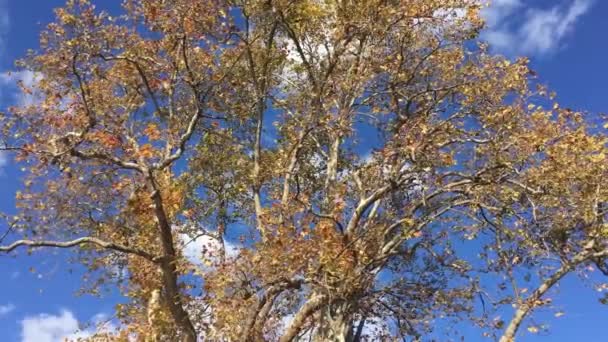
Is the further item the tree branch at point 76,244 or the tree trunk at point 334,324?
the tree trunk at point 334,324

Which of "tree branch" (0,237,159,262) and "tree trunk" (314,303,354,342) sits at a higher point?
"tree branch" (0,237,159,262)

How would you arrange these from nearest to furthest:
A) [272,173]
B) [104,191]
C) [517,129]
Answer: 1. [517,129]
2. [104,191]
3. [272,173]

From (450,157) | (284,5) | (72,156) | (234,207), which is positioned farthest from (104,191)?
(450,157)

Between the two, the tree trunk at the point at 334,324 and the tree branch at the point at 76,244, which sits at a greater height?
the tree branch at the point at 76,244

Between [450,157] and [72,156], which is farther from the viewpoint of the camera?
[450,157]

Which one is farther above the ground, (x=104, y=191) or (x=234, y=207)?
(x=234, y=207)

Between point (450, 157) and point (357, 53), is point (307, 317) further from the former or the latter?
point (357, 53)

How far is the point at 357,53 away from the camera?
21734 mm

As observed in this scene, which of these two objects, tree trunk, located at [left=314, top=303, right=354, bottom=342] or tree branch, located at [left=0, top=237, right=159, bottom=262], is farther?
tree trunk, located at [left=314, top=303, right=354, bottom=342]

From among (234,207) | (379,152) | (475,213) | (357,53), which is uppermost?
(357,53)

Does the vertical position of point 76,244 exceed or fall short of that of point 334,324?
it exceeds it

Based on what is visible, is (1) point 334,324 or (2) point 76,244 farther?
(1) point 334,324

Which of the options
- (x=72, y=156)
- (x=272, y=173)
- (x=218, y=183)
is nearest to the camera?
(x=72, y=156)

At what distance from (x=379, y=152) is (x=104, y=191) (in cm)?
812
